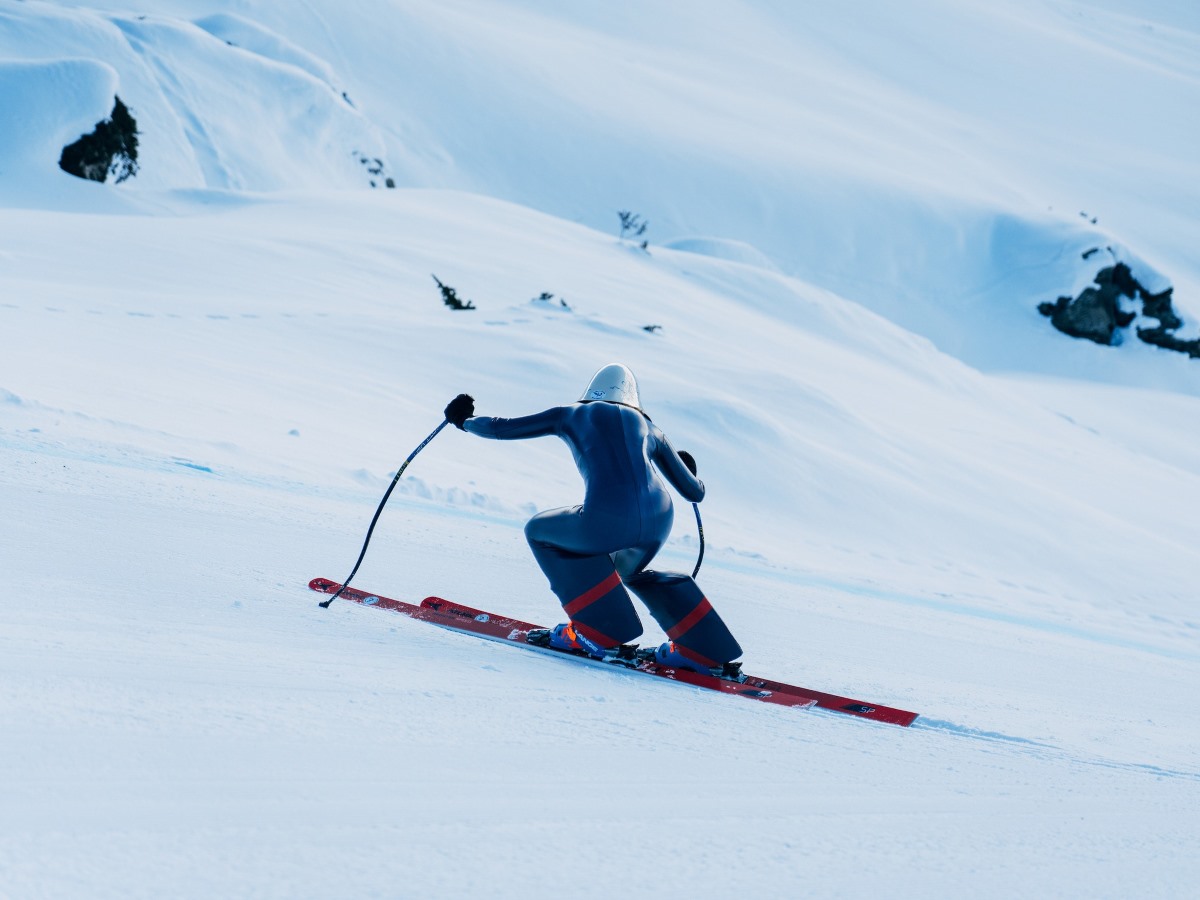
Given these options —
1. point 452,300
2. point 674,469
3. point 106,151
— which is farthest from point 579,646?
point 106,151

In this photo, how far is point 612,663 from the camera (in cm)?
427

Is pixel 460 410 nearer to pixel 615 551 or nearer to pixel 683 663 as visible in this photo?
pixel 615 551

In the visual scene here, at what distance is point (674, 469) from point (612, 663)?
2.70 ft

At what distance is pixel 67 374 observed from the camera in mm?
8055

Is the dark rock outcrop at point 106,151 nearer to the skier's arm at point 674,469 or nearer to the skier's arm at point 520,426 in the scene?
the skier's arm at point 520,426

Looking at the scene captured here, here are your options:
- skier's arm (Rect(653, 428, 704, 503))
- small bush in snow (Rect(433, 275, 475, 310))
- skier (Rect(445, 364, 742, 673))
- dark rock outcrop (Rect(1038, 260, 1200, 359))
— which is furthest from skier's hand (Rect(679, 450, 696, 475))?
dark rock outcrop (Rect(1038, 260, 1200, 359))

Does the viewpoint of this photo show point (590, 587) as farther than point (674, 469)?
No

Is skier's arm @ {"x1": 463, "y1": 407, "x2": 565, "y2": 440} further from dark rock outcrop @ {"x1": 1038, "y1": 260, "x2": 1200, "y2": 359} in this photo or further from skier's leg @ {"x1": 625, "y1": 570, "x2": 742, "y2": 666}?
dark rock outcrop @ {"x1": 1038, "y1": 260, "x2": 1200, "y2": 359}

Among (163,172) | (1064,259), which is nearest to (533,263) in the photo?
(163,172)

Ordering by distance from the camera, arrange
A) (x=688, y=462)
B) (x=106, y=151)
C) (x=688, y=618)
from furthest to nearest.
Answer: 1. (x=106, y=151)
2. (x=688, y=462)
3. (x=688, y=618)

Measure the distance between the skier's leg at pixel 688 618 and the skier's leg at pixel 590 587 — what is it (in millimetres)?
140

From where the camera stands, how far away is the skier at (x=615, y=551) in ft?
13.8

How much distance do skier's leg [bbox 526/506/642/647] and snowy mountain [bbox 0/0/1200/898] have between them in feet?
0.87

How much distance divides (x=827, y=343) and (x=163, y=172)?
17.4 metres
